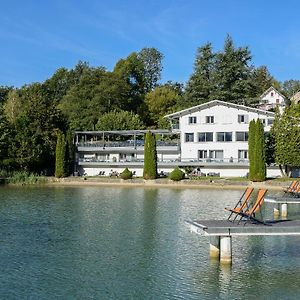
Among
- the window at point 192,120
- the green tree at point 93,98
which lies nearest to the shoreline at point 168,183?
the window at point 192,120

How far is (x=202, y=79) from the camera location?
8394 centimetres

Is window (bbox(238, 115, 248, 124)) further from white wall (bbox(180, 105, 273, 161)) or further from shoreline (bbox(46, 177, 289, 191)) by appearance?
shoreline (bbox(46, 177, 289, 191))

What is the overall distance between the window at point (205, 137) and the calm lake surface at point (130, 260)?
3216 centimetres

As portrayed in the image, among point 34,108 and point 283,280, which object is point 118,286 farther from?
point 34,108

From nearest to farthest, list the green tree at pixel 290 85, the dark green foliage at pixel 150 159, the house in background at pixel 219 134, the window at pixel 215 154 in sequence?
the dark green foliage at pixel 150 159
the house in background at pixel 219 134
the window at pixel 215 154
the green tree at pixel 290 85

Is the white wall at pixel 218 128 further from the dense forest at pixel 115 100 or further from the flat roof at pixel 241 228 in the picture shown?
the flat roof at pixel 241 228

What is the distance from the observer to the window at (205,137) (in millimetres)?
62944

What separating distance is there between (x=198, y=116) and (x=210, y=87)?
768 inches

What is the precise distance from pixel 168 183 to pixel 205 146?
10476 mm

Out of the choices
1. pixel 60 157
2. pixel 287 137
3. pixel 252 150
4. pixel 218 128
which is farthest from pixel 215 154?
pixel 60 157

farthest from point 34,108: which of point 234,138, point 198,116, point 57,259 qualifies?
point 57,259

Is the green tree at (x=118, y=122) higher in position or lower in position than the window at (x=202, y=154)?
higher

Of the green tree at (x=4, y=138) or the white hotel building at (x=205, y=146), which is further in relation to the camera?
the white hotel building at (x=205, y=146)

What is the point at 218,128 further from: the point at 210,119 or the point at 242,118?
the point at 242,118
